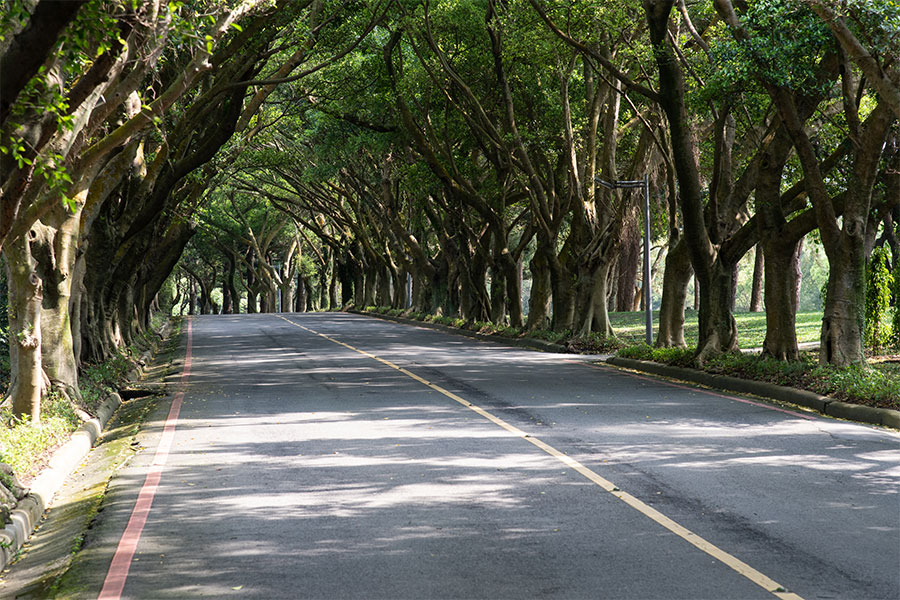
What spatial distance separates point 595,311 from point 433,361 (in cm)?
595

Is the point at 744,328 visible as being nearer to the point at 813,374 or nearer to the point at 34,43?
the point at 813,374

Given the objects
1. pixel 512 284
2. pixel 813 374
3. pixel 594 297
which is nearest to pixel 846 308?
pixel 813 374

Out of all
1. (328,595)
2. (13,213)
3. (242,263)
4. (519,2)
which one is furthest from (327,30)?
(242,263)

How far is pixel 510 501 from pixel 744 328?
23182 mm

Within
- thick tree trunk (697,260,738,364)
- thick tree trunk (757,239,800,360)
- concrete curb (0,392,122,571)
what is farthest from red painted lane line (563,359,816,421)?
concrete curb (0,392,122,571)

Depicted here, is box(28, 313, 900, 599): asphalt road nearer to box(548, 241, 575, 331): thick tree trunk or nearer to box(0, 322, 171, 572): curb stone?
box(0, 322, 171, 572): curb stone

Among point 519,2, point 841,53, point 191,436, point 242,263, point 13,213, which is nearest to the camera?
point 13,213

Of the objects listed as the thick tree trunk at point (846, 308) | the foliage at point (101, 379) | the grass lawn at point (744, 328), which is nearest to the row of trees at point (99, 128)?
the foliage at point (101, 379)

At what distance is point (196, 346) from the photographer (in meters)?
29.3

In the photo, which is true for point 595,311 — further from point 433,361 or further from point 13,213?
point 13,213

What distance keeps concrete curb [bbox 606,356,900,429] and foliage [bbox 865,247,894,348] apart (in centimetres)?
448

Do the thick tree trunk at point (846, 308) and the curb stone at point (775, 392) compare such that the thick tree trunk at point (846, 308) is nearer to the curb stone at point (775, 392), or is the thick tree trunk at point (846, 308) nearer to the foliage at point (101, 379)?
the curb stone at point (775, 392)

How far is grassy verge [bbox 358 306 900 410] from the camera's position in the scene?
42.1 ft

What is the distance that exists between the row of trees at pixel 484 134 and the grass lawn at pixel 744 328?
7.89ft
